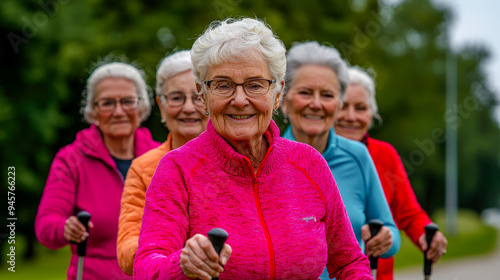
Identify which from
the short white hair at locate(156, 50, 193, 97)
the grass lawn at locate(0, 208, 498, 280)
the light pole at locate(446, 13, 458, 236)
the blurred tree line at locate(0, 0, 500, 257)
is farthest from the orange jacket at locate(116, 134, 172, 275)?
the light pole at locate(446, 13, 458, 236)

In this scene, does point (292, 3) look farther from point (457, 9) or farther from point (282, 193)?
point (457, 9)

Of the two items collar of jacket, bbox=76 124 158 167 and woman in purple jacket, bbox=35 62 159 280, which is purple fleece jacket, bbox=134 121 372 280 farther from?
collar of jacket, bbox=76 124 158 167

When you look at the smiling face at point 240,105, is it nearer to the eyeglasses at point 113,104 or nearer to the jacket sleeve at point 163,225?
the jacket sleeve at point 163,225

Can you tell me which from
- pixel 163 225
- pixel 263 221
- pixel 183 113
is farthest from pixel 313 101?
pixel 163 225

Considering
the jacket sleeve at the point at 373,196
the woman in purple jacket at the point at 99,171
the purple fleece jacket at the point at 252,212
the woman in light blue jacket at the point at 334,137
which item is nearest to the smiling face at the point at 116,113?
the woman in purple jacket at the point at 99,171

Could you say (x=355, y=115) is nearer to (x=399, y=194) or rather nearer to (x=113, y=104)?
(x=399, y=194)

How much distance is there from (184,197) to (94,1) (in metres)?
13.0

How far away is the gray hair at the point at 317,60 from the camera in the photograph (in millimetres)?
4016

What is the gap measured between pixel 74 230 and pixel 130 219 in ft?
2.42

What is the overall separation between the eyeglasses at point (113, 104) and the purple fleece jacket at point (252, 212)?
216 centimetres

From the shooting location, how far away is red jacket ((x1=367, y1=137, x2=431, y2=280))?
4617mm

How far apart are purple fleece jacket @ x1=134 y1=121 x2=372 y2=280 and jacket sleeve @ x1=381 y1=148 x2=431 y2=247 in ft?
6.86

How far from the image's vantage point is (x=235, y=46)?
2492 millimetres

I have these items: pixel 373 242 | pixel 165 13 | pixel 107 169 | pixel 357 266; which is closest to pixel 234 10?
pixel 165 13
